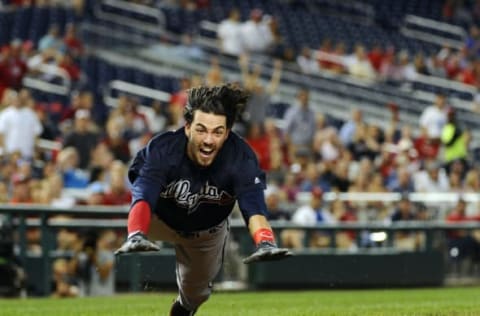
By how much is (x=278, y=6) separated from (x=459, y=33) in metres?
4.77

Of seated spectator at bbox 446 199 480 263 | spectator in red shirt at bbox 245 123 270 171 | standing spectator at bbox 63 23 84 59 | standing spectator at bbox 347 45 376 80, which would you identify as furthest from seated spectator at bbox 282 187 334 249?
standing spectator at bbox 347 45 376 80

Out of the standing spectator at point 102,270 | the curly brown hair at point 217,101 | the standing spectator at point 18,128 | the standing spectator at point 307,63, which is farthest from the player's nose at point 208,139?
the standing spectator at point 307,63

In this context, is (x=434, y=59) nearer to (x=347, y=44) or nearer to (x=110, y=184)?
(x=347, y=44)

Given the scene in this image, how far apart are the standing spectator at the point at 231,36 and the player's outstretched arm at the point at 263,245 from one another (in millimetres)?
15863

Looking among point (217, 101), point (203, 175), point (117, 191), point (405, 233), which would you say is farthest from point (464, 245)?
point (217, 101)

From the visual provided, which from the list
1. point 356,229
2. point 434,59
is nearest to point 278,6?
point 434,59

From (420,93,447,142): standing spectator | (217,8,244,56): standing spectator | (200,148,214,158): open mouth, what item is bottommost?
(200,148,214,158): open mouth

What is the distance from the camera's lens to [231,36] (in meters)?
23.1

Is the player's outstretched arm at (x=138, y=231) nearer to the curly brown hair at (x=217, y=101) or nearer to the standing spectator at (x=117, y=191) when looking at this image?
the curly brown hair at (x=217, y=101)

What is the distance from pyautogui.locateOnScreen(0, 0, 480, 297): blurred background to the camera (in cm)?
1415

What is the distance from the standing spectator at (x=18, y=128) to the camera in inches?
613

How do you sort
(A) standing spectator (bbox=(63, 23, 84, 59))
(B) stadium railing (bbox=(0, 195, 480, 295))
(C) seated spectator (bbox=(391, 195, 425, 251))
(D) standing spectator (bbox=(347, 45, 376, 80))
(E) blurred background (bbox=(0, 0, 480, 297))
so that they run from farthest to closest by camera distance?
(D) standing spectator (bbox=(347, 45, 376, 80))
(A) standing spectator (bbox=(63, 23, 84, 59))
(C) seated spectator (bbox=(391, 195, 425, 251))
(E) blurred background (bbox=(0, 0, 480, 297))
(B) stadium railing (bbox=(0, 195, 480, 295))

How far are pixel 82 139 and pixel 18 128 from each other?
86 centimetres

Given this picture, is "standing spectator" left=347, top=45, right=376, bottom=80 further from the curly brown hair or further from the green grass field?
the curly brown hair
